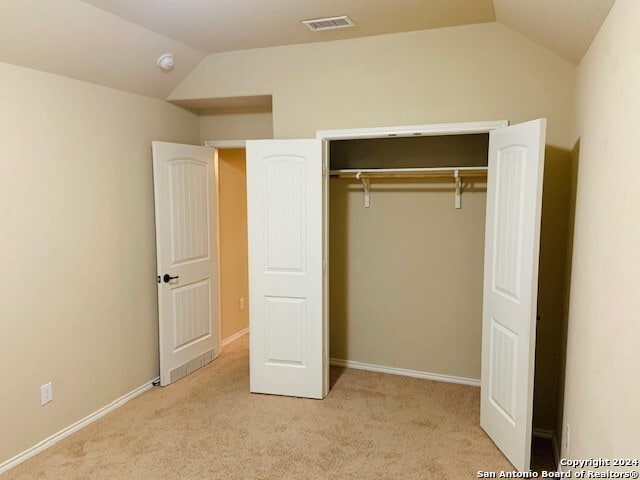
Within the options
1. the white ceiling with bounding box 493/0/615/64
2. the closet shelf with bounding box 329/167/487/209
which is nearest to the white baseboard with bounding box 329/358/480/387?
the closet shelf with bounding box 329/167/487/209

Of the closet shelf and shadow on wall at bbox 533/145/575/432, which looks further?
the closet shelf

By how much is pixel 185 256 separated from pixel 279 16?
2.12 metres

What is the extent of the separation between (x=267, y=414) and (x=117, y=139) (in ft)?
7.58

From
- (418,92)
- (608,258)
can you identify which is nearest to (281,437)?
(608,258)

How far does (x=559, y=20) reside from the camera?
2.26m

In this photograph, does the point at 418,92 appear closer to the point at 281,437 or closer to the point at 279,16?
the point at 279,16

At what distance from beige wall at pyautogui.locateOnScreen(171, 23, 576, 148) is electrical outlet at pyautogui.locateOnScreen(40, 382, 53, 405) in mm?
2356

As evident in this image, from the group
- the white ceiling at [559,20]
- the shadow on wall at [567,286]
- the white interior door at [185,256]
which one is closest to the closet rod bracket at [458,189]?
the shadow on wall at [567,286]

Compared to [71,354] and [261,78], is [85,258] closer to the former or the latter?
[71,354]

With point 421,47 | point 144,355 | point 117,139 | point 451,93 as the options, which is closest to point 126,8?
point 117,139

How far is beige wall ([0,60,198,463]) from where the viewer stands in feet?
8.96

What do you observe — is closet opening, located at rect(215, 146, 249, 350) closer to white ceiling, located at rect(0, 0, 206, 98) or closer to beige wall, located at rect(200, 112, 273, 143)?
beige wall, located at rect(200, 112, 273, 143)

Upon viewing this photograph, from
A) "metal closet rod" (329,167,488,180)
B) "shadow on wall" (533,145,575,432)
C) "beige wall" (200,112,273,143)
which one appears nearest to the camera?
"shadow on wall" (533,145,575,432)

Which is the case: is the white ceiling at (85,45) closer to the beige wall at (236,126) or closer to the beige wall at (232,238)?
the beige wall at (236,126)
